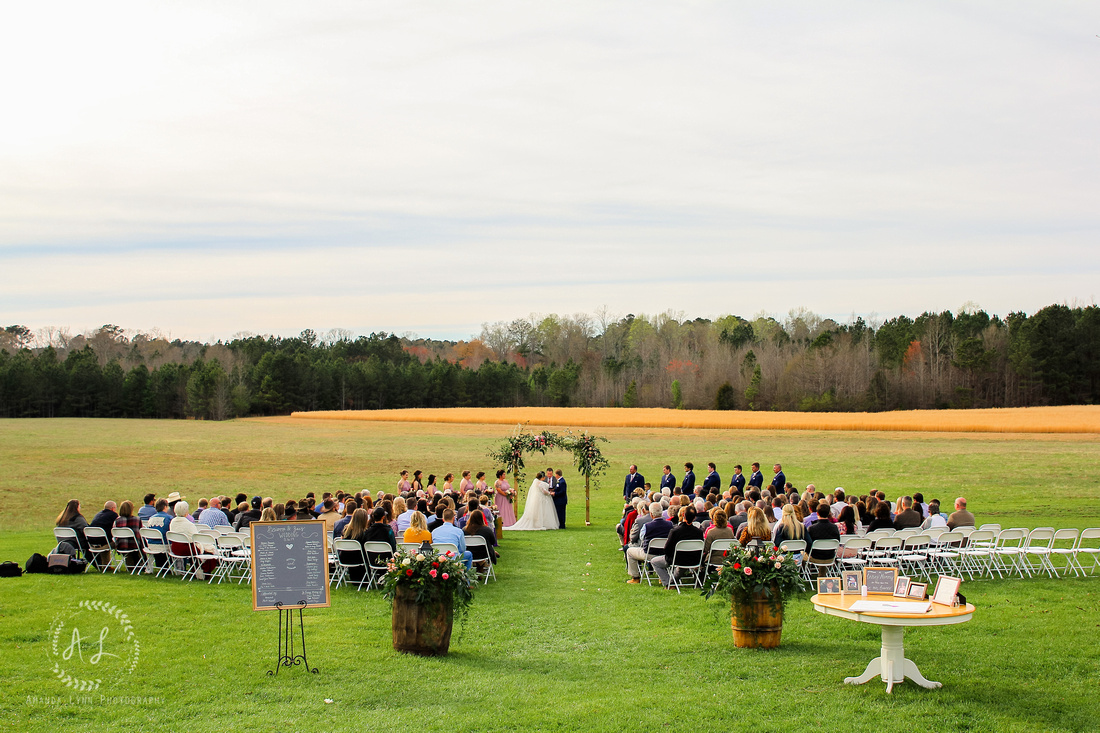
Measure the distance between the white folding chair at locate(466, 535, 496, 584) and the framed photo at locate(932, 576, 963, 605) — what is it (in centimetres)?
711

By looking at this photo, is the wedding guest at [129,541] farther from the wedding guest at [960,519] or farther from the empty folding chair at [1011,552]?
the empty folding chair at [1011,552]

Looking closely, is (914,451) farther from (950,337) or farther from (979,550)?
(950,337)

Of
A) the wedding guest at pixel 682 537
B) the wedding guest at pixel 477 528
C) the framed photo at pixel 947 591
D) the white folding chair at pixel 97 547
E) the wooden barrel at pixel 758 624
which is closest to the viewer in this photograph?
the framed photo at pixel 947 591

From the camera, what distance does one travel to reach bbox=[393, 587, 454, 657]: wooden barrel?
8.49m

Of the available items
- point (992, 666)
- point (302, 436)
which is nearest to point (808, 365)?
point (302, 436)

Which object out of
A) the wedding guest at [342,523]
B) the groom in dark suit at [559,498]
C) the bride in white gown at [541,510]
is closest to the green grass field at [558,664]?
the wedding guest at [342,523]

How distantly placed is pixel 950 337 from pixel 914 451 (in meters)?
56.8

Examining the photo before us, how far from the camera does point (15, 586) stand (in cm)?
1123

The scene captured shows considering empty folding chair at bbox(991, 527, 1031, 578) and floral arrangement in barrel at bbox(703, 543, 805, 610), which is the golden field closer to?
empty folding chair at bbox(991, 527, 1031, 578)

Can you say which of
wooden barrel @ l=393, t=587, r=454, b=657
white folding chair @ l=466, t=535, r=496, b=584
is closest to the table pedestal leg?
wooden barrel @ l=393, t=587, r=454, b=657

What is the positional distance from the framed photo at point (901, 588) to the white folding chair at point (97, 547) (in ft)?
38.2

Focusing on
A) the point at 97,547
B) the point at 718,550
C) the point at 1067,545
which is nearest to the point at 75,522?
the point at 97,547

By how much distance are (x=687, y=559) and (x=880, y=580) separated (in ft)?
13.2

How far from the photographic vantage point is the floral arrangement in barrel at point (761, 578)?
27.8 feet
